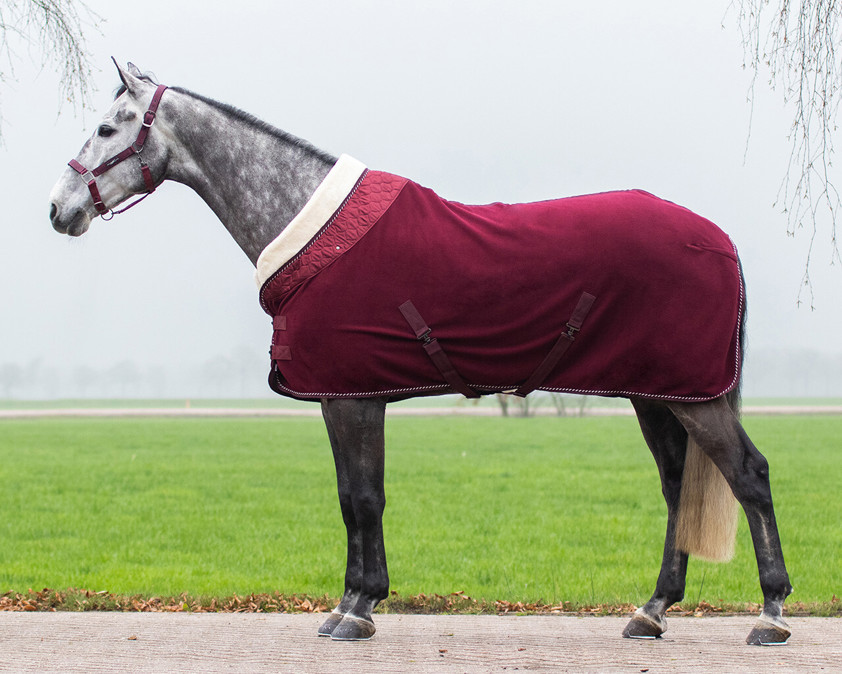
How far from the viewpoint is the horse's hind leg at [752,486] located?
4.04 metres

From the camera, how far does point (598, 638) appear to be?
172 inches

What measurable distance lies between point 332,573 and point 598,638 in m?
2.99

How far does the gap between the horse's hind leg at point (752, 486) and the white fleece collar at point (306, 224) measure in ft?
6.24

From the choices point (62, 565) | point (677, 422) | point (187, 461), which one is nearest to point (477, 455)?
point (187, 461)

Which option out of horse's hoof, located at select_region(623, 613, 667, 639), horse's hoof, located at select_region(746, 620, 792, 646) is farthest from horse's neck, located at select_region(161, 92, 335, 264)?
horse's hoof, located at select_region(746, 620, 792, 646)

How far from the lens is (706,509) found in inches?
171

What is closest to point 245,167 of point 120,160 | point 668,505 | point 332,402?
point 120,160

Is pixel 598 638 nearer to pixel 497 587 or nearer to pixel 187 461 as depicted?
pixel 497 587

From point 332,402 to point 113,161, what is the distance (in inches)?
62.2

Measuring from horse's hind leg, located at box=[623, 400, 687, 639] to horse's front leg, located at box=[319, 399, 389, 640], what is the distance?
4.38 feet

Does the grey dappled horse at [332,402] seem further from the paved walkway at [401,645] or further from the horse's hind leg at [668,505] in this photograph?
the paved walkway at [401,645]

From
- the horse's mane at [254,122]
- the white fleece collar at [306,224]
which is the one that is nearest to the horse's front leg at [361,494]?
the white fleece collar at [306,224]

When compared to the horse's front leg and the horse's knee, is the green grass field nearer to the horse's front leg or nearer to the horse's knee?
the horse's front leg

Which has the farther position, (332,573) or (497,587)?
(332,573)
